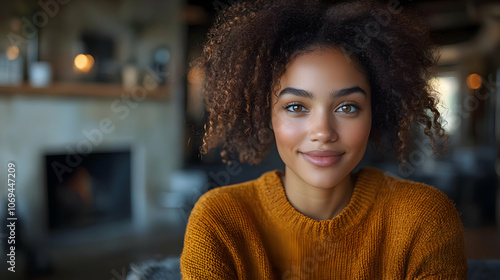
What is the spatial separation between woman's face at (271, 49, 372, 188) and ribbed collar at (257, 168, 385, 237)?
99 millimetres

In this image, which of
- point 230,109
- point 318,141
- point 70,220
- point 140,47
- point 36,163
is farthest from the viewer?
point 140,47

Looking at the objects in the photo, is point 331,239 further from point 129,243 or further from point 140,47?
point 140,47

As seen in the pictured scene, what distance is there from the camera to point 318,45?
80cm

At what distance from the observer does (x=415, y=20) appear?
0.85m

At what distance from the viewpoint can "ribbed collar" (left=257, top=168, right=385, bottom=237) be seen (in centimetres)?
85

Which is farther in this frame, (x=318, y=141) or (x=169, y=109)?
(x=169, y=109)

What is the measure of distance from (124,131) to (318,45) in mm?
2667

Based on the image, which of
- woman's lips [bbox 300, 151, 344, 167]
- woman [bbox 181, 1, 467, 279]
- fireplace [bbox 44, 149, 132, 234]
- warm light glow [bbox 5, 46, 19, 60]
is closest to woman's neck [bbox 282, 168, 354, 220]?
woman [bbox 181, 1, 467, 279]

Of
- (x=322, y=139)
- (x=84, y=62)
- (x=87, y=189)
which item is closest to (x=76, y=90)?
(x=84, y=62)

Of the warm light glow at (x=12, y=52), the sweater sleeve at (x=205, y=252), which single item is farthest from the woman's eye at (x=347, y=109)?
the warm light glow at (x=12, y=52)

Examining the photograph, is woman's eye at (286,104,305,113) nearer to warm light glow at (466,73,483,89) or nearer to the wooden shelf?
the wooden shelf

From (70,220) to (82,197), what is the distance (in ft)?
0.58

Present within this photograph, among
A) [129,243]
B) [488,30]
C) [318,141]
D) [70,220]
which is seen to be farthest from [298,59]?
[488,30]

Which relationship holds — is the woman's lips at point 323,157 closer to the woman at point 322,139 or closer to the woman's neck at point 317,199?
the woman at point 322,139
